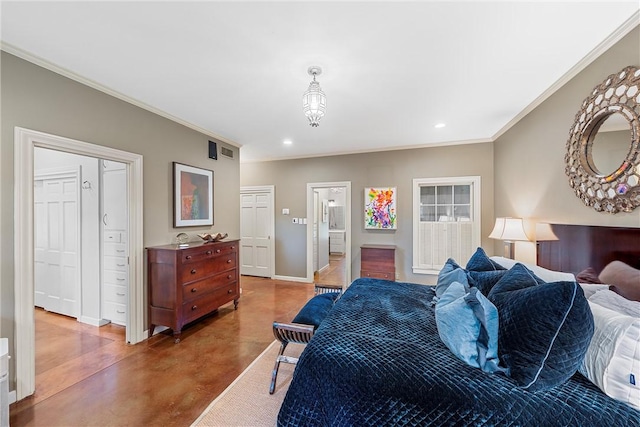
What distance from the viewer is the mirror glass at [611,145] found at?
157 cm

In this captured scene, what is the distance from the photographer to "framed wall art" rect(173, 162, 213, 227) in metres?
3.20

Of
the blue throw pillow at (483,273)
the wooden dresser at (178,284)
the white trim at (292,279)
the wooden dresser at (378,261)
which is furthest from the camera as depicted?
the white trim at (292,279)

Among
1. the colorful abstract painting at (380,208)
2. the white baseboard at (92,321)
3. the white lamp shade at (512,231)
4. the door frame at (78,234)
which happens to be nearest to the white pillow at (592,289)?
the white lamp shade at (512,231)

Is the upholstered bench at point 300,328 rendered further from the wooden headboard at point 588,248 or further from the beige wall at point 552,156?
the beige wall at point 552,156

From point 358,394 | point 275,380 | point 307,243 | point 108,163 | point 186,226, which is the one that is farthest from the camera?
point 307,243

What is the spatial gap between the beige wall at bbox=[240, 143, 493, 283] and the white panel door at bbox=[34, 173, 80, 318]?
296 cm

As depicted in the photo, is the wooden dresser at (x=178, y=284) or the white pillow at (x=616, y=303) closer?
the white pillow at (x=616, y=303)

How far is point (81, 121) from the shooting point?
2.26 meters

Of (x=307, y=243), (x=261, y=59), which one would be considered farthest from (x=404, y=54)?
(x=307, y=243)

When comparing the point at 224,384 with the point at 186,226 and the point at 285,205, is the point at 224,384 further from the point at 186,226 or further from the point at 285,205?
the point at 285,205

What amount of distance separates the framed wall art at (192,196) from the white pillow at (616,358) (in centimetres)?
376

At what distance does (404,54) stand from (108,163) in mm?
3461

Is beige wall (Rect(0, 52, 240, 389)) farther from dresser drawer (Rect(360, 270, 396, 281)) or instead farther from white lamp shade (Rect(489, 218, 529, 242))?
white lamp shade (Rect(489, 218, 529, 242))

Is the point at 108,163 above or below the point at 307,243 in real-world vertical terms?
above
